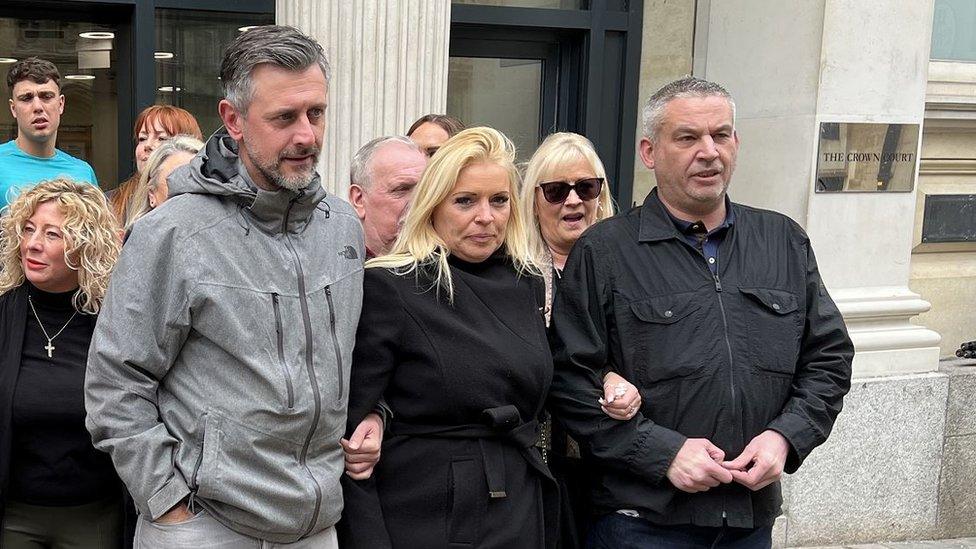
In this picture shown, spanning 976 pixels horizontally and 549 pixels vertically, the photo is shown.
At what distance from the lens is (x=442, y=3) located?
539 centimetres

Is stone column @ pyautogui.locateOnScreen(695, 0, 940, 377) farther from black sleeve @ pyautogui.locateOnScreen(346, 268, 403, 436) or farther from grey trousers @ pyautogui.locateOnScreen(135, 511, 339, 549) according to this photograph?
grey trousers @ pyautogui.locateOnScreen(135, 511, 339, 549)

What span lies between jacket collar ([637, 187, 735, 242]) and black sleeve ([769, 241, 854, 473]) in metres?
0.37

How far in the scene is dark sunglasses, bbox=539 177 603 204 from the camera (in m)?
3.69

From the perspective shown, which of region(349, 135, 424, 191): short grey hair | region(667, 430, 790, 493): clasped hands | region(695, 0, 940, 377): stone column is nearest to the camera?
region(667, 430, 790, 493): clasped hands

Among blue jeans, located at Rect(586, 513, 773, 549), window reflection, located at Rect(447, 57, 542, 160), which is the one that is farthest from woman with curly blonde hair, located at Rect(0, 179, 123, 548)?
window reflection, located at Rect(447, 57, 542, 160)

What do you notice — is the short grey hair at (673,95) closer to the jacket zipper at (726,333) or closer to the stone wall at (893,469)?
the jacket zipper at (726,333)

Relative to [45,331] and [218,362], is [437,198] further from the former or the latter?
[45,331]

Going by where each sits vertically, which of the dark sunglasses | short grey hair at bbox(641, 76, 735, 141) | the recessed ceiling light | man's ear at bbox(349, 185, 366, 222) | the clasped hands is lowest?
the clasped hands

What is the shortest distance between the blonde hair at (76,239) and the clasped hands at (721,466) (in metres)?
1.71

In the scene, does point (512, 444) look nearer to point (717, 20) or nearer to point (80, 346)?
point (80, 346)

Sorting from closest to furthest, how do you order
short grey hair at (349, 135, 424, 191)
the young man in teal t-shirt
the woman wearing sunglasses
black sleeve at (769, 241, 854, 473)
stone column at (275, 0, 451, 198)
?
black sleeve at (769, 241, 854, 473) < short grey hair at (349, 135, 424, 191) < the woman wearing sunglasses < the young man in teal t-shirt < stone column at (275, 0, 451, 198)

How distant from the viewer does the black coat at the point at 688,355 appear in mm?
3143

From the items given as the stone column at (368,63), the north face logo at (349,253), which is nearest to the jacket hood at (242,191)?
the north face logo at (349,253)

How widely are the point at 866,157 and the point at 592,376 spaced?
329 centimetres
